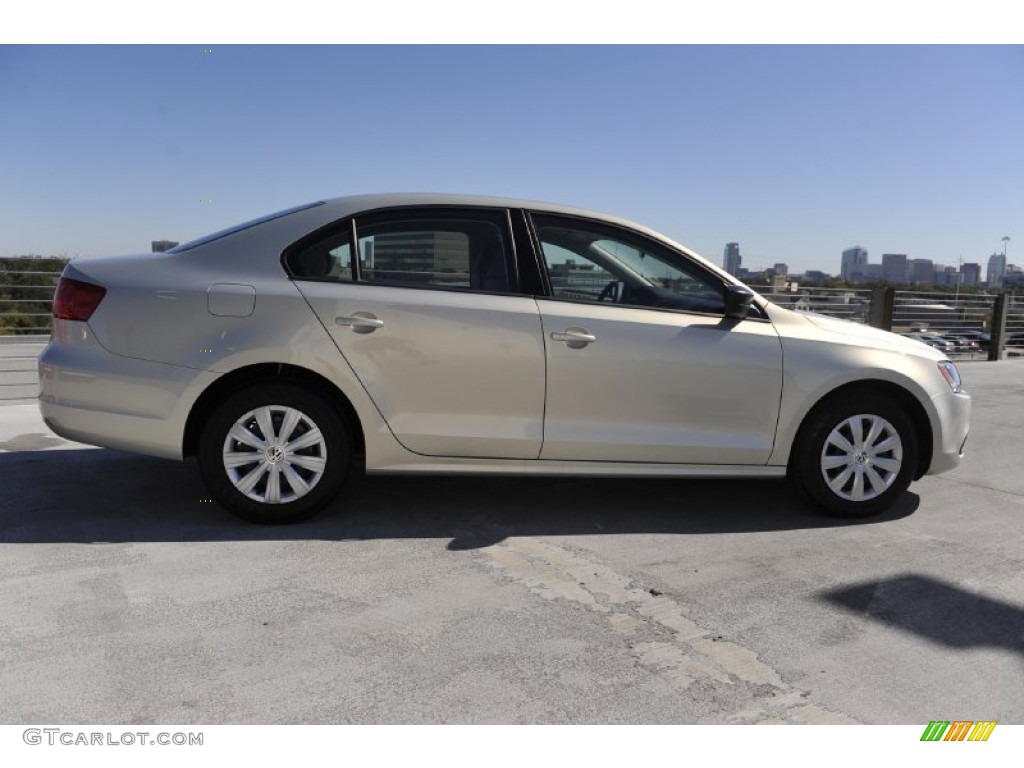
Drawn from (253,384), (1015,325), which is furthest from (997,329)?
(253,384)

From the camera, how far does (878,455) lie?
4375 mm

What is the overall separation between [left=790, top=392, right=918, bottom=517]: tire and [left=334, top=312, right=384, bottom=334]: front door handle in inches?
89.2

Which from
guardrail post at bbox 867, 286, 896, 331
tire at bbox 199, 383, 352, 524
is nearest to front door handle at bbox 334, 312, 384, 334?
tire at bbox 199, 383, 352, 524

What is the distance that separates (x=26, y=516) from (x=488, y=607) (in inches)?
97.5

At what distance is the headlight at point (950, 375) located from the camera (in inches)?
178

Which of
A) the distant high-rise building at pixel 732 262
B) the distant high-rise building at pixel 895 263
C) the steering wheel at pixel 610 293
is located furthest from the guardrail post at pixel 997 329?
the distant high-rise building at pixel 895 263

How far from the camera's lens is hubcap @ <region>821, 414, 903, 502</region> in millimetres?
4309

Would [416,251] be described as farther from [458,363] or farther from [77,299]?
[77,299]

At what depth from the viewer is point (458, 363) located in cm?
394

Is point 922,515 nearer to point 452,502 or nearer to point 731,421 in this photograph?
point 731,421

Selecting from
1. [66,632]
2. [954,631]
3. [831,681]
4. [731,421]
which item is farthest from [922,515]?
[66,632]

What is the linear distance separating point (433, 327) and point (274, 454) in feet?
3.13
